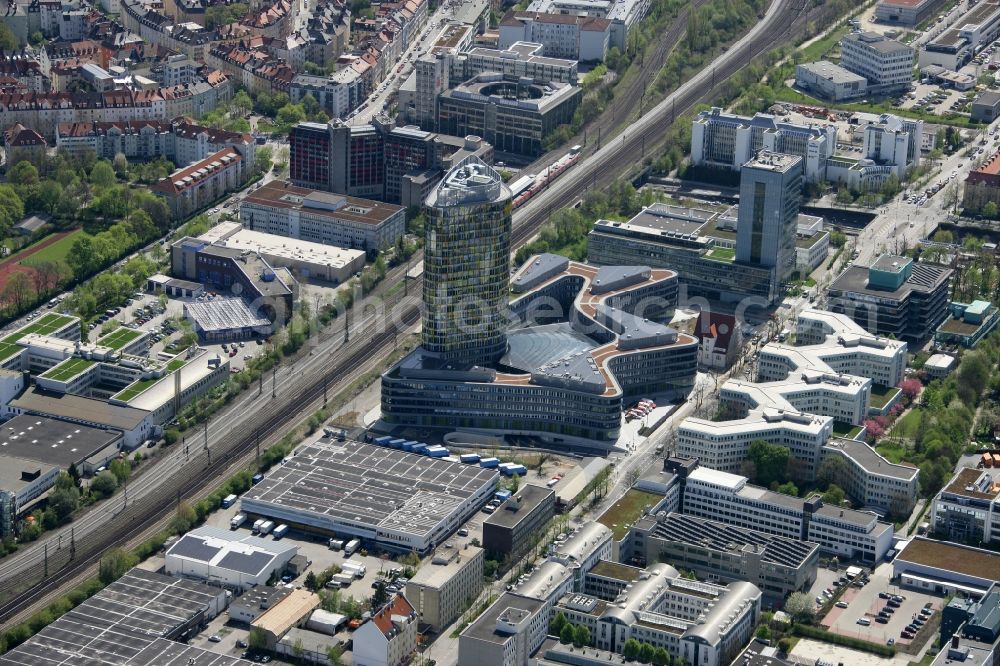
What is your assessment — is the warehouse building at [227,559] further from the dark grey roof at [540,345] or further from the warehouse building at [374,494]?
the dark grey roof at [540,345]

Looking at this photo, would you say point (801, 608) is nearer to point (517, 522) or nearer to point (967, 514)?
point (967, 514)

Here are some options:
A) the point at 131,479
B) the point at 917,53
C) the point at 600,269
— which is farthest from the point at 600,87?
the point at 131,479

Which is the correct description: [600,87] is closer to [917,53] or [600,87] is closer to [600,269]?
[917,53]

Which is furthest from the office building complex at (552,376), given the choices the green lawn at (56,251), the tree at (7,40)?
the tree at (7,40)

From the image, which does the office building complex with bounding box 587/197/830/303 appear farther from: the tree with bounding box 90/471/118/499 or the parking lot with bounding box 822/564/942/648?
the tree with bounding box 90/471/118/499

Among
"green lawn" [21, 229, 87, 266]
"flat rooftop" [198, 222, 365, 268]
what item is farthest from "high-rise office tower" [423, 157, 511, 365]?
"green lawn" [21, 229, 87, 266]

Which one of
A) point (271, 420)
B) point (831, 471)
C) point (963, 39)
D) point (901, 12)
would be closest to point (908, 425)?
point (831, 471)
